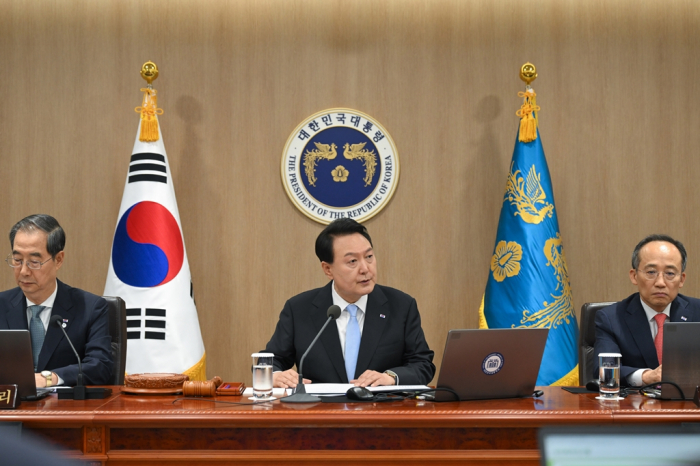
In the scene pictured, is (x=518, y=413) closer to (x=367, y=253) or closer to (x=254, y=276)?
(x=367, y=253)

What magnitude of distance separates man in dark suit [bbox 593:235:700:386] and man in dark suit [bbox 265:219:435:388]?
0.75 meters

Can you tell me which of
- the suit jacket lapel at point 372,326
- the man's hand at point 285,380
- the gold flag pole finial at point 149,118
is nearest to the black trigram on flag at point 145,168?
the gold flag pole finial at point 149,118

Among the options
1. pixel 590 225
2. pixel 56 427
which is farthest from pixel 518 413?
pixel 590 225

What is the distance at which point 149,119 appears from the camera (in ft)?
12.6

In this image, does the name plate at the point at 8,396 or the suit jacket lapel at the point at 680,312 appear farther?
the suit jacket lapel at the point at 680,312

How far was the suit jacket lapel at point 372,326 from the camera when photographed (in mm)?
2785

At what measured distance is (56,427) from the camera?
204 centimetres

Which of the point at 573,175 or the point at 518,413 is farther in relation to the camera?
the point at 573,175

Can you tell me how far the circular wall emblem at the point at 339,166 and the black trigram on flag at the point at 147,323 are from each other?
1.09 m

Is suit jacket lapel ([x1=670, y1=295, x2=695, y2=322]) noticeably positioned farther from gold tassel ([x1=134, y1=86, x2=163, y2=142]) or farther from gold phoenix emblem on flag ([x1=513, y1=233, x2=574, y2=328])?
gold tassel ([x1=134, y1=86, x2=163, y2=142])

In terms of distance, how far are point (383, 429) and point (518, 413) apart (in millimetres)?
404

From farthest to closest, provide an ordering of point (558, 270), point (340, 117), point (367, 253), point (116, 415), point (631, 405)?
point (340, 117) → point (558, 270) → point (367, 253) → point (631, 405) → point (116, 415)

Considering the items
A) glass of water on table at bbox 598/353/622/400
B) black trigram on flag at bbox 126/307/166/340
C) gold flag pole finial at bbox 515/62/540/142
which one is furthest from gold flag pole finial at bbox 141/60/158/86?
glass of water on table at bbox 598/353/622/400

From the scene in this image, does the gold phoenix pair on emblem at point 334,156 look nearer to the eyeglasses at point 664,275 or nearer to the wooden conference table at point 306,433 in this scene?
the eyeglasses at point 664,275
